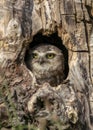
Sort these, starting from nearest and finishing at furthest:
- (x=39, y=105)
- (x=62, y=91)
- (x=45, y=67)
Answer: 1. (x=39, y=105)
2. (x=62, y=91)
3. (x=45, y=67)

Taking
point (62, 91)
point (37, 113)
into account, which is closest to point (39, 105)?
point (37, 113)

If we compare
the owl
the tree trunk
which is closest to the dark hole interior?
the owl

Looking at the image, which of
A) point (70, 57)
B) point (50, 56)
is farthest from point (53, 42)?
point (70, 57)

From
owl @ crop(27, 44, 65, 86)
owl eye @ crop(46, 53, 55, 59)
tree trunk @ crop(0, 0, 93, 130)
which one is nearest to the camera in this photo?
tree trunk @ crop(0, 0, 93, 130)

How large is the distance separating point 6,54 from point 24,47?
0.19 meters

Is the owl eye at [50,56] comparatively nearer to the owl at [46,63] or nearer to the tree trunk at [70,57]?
the owl at [46,63]

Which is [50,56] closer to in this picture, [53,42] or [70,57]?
[53,42]

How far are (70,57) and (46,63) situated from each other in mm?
598

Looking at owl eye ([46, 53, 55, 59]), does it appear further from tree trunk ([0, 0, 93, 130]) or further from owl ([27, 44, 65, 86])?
tree trunk ([0, 0, 93, 130])

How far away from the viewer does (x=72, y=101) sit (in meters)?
3.52

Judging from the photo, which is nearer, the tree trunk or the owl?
the tree trunk

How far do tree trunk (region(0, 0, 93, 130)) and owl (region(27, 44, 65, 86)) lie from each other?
40 centimetres

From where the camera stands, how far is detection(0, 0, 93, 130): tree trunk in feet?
11.4

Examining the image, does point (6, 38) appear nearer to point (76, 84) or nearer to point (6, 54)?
point (6, 54)
